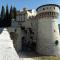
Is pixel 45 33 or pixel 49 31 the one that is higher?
pixel 49 31

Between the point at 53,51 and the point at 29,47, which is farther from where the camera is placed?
the point at 29,47

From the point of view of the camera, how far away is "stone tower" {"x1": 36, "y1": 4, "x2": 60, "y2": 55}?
26.7 metres

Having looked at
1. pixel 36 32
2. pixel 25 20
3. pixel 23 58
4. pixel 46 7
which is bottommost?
pixel 23 58

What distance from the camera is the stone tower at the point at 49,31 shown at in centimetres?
2666

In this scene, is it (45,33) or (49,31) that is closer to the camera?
(49,31)

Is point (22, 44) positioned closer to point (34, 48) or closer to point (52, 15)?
point (34, 48)

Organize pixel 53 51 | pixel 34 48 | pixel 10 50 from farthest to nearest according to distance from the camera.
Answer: pixel 34 48
pixel 53 51
pixel 10 50

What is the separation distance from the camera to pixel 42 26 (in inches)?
1081

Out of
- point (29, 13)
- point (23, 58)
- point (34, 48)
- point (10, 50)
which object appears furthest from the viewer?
point (29, 13)

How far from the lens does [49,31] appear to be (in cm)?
2666

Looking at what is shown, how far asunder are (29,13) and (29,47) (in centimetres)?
914

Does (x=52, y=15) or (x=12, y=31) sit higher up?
(x=52, y=15)

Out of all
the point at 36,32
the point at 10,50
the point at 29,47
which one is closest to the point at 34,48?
the point at 29,47

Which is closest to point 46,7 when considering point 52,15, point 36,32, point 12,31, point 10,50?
point 52,15
